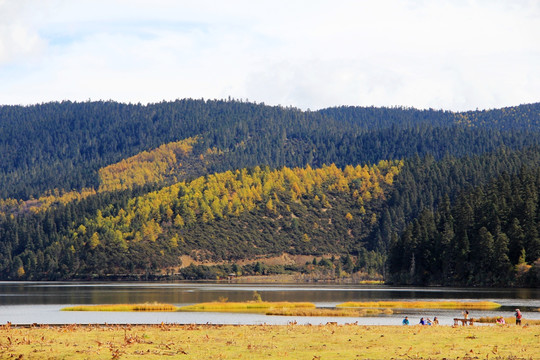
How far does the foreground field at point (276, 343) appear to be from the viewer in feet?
149

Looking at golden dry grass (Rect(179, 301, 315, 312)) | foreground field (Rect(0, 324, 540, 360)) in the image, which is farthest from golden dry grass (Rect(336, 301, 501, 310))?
foreground field (Rect(0, 324, 540, 360))

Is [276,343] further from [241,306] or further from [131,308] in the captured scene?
[131,308]

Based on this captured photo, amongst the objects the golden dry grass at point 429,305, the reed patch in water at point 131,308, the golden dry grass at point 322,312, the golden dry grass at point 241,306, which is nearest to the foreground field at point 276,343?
the golden dry grass at point 322,312

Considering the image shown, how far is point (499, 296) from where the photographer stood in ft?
405

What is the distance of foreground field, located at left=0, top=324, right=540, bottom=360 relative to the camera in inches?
1785

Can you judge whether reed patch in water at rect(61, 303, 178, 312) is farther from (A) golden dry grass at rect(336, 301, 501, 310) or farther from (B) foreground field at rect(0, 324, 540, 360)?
(B) foreground field at rect(0, 324, 540, 360)

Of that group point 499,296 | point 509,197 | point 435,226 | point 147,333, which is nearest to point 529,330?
point 147,333

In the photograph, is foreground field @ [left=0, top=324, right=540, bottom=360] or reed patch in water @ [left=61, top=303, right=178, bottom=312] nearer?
foreground field @ [left=0, top=324, right=540, bottom=360]

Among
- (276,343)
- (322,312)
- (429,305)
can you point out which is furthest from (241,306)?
(276,343)

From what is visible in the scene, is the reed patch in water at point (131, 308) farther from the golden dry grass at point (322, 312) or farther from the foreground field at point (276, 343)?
the foreground field at point (276, 343)

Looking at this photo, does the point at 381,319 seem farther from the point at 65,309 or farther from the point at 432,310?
the point at 65,309

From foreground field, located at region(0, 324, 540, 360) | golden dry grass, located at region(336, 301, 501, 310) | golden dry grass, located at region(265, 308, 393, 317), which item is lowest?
golden dry grass, located at region(336, 301, 501, 310)

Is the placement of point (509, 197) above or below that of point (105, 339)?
above

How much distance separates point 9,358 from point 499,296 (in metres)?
93.7
